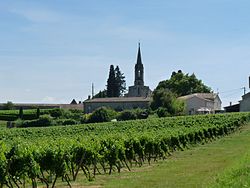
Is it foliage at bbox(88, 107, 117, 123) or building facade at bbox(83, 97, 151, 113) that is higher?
building facade at bbox(83, 97, 151, 113)

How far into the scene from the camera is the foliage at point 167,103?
104 meters

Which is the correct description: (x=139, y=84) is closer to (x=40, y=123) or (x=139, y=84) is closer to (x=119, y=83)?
(x=119, y=83)

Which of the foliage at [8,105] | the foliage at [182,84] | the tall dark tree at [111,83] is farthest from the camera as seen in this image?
the foliage at [8,105]

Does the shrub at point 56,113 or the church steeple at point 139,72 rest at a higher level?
the church steeple at point 139,72

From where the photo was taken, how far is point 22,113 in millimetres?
115688

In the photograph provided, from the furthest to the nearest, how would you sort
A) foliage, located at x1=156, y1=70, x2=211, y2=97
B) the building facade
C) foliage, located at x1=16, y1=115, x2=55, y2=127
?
the building facade < foliage, located at x1=156, y1=70, x2=211, y2=97 < foliage, located at x1=16, y1=115, x2=55, y2=127

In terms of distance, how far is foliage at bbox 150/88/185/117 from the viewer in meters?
104

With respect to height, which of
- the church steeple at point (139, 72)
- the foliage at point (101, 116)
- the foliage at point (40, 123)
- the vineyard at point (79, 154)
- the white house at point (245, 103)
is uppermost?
the church steeple at point (139, 72)

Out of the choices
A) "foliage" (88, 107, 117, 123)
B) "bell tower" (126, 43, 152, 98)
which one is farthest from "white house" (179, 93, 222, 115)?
"bell tower" (126, 43, 152, 98)

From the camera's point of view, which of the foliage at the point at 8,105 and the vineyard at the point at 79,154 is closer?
the vineyard at the point at 79,154

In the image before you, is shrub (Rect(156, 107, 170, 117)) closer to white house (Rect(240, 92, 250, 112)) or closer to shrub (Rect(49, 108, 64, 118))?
white house (Rect(240, 92, 250, 112))

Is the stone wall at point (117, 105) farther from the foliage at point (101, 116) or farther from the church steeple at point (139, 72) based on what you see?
the foliage at point (101, 116)

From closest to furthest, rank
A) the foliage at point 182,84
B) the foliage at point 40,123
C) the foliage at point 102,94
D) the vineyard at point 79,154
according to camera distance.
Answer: the vineyard at point 79,154 < the foliage at point 40,123 < the foliage at point 182,84 < the foliage at point 102,94

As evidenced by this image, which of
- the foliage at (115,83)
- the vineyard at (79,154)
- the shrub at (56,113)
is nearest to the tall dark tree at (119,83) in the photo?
the foliage at (115,83)
